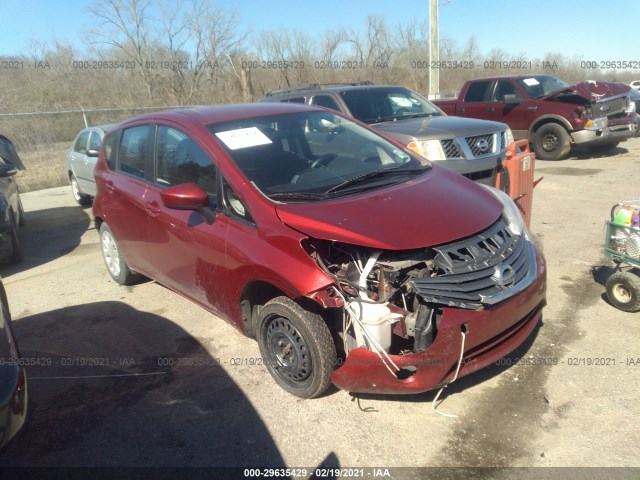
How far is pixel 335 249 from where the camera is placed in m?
3.03

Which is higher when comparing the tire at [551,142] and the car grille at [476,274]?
the car grille at [476,274]

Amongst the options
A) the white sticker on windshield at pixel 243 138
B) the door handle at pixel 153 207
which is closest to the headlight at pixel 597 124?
the white sticker on windshield at pixel 243 138

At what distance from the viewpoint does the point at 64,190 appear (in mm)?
13008

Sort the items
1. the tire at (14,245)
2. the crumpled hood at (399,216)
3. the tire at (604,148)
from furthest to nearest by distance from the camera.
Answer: the tire at (604,148)
the tire at (14,245)
the crumpled hood at (399,216)

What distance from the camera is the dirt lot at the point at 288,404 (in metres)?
2.71

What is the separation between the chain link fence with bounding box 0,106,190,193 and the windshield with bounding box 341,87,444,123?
1006cm

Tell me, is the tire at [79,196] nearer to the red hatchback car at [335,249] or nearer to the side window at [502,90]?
the red hatchback car at [335,249]

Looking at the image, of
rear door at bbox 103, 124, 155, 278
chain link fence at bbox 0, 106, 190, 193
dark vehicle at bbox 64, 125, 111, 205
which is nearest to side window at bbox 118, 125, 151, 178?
rear door at bbox 103, 124, 155, 278

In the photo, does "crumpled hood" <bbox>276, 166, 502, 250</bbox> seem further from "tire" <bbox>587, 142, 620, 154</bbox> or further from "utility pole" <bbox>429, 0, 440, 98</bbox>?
"utility pole" <bbox>429, 0, 440, 98</bbox>

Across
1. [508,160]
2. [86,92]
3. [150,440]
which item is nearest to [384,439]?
[150,440]

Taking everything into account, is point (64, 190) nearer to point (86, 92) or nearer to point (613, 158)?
point (613, 158)

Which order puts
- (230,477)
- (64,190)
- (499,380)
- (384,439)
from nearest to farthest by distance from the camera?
(230,477), (384,439), (499,380), (64,190)

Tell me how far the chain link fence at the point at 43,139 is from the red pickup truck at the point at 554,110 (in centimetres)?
1045

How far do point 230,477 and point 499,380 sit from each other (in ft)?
5.86
